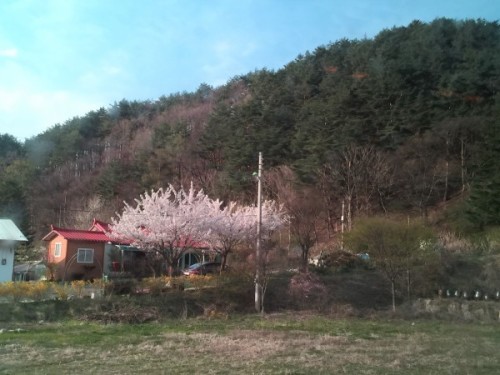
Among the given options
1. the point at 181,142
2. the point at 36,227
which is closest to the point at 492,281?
the point at 181,142

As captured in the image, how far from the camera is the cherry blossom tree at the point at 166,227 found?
30.2 m

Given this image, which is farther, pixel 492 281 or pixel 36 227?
pixel 36 227

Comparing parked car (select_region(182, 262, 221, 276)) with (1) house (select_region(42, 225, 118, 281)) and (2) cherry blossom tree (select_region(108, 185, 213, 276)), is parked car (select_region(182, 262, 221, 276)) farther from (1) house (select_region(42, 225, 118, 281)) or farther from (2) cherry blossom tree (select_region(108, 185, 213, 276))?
(1) house (select_region(42, 225, 118, 281))

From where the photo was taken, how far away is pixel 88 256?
3941cm

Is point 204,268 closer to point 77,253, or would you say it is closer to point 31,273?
point 77,253

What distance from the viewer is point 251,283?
25484mm

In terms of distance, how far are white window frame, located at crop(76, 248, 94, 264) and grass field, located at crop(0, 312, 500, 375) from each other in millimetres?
20789

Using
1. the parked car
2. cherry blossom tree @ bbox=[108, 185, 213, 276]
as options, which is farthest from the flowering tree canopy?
the parked car

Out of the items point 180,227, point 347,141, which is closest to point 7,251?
point 180,227

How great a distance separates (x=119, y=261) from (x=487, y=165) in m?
28.0

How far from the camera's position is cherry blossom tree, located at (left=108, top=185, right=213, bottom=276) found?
30172mm

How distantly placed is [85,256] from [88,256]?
237 mm

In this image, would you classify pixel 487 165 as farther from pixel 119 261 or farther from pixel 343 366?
pixel 343 366

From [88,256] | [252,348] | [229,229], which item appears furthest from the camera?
[88,256]
